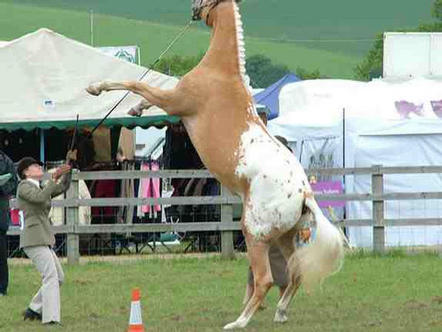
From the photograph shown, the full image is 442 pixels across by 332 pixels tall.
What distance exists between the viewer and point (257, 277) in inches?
457

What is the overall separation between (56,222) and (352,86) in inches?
284

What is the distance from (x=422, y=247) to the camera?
→ 20500mm

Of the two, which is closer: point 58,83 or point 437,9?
point 58,83

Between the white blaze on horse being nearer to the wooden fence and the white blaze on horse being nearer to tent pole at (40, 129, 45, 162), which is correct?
the wooden fence

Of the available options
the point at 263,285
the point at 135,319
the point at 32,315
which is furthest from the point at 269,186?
the point at 32,315

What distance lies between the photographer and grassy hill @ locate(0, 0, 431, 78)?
111 m

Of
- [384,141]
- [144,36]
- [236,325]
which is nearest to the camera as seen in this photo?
[236,325]

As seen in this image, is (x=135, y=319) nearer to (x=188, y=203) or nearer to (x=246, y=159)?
(x=246, y=159)

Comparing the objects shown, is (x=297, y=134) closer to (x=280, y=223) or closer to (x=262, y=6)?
(x=280, y=223)

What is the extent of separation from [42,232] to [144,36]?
101401 mm

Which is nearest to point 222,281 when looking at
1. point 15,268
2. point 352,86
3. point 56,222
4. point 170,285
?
point 170,285

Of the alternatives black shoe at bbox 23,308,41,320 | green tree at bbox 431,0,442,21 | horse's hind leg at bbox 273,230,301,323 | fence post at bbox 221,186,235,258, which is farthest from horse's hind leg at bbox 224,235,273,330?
green tree at bbox 431,0,442,21

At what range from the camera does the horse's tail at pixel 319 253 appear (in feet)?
37.8

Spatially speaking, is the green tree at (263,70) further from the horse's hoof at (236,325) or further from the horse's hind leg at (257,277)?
the horse's hoof at (236,325)
